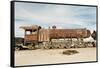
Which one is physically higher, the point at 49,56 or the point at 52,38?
the point at 52,38

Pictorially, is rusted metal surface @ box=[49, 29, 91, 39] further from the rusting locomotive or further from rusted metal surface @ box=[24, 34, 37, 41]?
rusted metal surface @ box=[24, 34, 37, 41]

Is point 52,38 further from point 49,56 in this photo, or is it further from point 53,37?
point 49,56

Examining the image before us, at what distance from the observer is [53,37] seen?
90.0 inches

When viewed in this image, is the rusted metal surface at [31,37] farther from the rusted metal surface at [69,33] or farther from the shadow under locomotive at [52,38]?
the rusted metal surface at [69,33]

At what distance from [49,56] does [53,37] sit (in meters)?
0.21

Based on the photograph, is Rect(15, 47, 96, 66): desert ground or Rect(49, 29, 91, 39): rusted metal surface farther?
Rect(49, 29, 91, 39): rusted metal surface

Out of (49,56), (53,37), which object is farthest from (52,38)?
(49,56)

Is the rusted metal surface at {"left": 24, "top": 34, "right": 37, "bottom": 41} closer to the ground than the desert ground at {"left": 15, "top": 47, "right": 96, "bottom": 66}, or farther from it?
farther from it

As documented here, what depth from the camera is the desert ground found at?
214cm

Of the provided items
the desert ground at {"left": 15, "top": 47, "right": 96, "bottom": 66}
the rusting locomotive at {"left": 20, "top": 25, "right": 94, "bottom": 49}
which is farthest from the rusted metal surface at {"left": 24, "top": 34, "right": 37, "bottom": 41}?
the desert ground at {"left": 15, "top": 47, "right": 96, "bottom": 66}

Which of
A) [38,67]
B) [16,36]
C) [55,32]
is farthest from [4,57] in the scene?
[55,32]

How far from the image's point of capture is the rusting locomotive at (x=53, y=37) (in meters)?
2.19

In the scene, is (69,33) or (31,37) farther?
(69,33)

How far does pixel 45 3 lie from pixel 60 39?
1.40 ft
